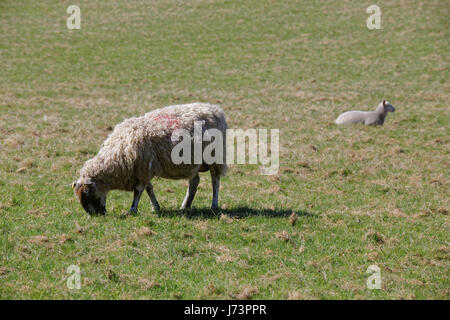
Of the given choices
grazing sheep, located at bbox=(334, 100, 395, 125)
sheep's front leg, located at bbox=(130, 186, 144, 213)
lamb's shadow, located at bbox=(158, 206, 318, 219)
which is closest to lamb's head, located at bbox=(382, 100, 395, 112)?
grazing sheep, located at bbox=(334, 100, 395, 125)

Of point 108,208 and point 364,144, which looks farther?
point 364,144

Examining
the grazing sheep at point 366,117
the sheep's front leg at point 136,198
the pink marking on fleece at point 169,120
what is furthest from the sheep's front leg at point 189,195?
the grazing sheep at point 366,117

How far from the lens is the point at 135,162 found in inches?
361

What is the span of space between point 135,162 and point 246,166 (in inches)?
195

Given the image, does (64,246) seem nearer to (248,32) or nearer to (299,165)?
(299,165)

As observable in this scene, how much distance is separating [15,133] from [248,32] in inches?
891

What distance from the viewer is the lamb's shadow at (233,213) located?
930cm

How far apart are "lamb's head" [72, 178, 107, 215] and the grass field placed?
0.25 meters

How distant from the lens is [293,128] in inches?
685

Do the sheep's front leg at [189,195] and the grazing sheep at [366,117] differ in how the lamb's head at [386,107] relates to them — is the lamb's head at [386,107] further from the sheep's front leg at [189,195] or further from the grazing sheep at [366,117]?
the sheep's front leg at [189,195]

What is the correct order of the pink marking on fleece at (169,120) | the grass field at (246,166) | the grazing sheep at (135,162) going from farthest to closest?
1. the pink marking on fleece at (169,120)
2. the grazing sheep at (135,162)
3. the grass field at (246,166)

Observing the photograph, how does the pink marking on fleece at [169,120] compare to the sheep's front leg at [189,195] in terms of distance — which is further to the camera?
the sheep's front leg at [189,195]

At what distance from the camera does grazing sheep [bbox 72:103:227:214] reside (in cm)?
912
